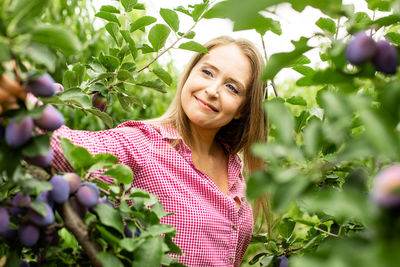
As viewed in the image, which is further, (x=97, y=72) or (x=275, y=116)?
(x=97, y=72)

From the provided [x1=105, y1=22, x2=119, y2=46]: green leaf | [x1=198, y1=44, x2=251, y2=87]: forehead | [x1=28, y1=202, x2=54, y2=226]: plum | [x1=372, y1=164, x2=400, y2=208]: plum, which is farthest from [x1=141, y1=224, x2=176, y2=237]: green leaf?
[x1=198, y1=44, x2=251, y2=87]: forehead

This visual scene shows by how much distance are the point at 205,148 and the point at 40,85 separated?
1.14 meters

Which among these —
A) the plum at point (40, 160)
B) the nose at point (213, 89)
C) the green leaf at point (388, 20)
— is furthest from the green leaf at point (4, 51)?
the nose at point (213, 89)

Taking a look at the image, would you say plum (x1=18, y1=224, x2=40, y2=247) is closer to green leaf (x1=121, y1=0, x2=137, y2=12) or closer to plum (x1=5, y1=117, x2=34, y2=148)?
plum (x1=5, y1=117, x2=34, y2=148)

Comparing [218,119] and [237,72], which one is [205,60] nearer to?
[237,72]

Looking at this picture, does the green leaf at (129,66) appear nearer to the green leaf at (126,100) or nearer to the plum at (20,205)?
the green leaf at (126,100)

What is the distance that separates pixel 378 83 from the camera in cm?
55

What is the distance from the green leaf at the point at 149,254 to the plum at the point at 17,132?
0.22m

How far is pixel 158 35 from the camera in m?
1.18

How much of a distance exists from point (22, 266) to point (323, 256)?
0.52m

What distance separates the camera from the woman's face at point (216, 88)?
1.54 metres

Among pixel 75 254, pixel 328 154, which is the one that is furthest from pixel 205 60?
pixel 75 254

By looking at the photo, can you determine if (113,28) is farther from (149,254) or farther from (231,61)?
(149,254)

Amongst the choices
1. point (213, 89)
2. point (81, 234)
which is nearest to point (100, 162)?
point (81, 234)
